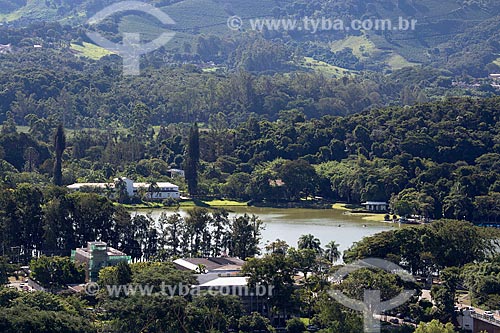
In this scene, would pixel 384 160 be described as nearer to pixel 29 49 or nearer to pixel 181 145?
pixel 181 145

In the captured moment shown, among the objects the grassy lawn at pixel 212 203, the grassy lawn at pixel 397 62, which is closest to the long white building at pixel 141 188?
the grassy lawn at pixel 212 203

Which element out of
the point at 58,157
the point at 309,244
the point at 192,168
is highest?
the point at 58,157

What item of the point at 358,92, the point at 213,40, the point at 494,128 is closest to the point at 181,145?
the point at 494,128

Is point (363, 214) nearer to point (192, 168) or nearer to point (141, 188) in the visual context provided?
point (192, 168)

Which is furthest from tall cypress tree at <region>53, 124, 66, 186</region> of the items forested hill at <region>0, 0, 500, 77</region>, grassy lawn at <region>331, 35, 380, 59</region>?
grassy lawn at <region>331, 35, 380, 59</region>

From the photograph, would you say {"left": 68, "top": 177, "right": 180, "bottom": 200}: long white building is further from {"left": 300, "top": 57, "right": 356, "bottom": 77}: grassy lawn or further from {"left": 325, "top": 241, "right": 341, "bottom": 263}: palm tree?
{"left": 300, "top": 57, "right": 356, "bottom": 77}: grassy lawn

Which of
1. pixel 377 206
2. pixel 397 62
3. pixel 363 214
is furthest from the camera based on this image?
pixel 397 62

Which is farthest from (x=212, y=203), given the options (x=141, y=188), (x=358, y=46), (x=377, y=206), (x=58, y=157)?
(x=358, y=46)

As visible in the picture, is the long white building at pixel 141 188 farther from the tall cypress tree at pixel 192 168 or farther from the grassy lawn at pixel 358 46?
the grassy lawn at pixel 358 46
